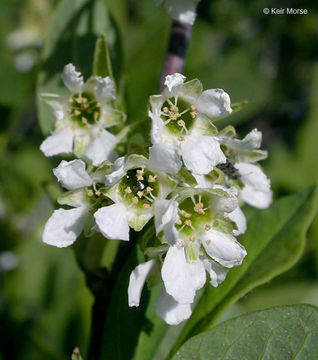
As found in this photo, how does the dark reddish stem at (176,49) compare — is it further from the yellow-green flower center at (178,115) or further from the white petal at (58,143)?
the white petal at (58,143)

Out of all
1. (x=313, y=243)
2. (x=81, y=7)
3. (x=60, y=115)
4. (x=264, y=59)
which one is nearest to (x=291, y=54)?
(x=264, y=59)

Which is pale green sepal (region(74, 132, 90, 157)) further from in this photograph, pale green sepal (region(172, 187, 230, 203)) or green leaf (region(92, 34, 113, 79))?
pale green sepal (region(172, 187, 230, 203))

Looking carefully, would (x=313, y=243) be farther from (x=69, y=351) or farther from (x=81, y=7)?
(x=81, y=7)

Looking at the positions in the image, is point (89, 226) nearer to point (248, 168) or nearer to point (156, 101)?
point (156, 101)

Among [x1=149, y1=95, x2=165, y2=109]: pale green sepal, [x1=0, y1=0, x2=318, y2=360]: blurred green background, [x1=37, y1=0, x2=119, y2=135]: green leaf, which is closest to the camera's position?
[x1=149, y1=95, x2=165, y2=109]: pale green sepal

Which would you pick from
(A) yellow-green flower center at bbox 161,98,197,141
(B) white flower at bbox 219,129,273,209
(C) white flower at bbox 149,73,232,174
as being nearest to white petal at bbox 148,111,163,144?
(C) white flower at bbox 149,73,232,174

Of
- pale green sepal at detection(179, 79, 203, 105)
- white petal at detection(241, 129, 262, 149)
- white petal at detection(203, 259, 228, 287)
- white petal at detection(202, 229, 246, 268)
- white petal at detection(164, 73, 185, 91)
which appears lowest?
white petal at detection(203, 259, 228, 287)

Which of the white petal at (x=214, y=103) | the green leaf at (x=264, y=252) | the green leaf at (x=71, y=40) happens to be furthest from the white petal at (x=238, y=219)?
the green leaf at (x=71, y=40)

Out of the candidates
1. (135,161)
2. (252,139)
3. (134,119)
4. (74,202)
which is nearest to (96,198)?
(74,202)
